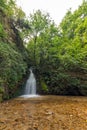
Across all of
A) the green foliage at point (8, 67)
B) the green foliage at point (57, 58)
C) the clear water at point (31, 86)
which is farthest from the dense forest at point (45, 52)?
the green foliage at point (8, 67)

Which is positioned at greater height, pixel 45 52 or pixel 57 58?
pixel 45 52

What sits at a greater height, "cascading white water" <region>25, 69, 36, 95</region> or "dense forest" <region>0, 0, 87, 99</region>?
"dense forest" <region>0, 0, 87, 99</region>

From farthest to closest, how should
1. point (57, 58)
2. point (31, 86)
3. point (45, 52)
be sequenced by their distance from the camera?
point (45, 52), point (57, 58), point (31, 86)

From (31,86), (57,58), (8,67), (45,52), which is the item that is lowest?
(31,86)

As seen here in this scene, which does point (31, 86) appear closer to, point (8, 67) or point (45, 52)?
point (45, 52)

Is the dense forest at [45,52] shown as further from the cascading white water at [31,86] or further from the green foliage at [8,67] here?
the green foliage at [8,67]

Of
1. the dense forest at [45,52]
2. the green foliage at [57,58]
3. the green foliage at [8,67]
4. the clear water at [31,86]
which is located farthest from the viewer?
the green foliage at [57,58]

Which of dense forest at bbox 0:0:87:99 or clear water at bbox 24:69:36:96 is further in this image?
dense forest at bbox 0:0:87:99

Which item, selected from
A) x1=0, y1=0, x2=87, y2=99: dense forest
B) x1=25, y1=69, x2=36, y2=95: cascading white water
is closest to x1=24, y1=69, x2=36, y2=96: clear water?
x1=25, y1=69, x2=36, y2=95: cascading white water

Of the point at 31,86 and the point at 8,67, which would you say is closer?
the point at 8,67

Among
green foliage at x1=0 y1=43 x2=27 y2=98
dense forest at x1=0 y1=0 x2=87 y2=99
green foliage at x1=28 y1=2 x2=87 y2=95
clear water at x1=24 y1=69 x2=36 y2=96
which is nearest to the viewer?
green foliage at x1=0 y1=43 x2=27 y2=98

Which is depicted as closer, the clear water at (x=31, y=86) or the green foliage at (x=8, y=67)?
the green foliage at (x=8, y=67)

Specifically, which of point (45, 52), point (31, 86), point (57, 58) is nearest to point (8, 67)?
point (31, 86)

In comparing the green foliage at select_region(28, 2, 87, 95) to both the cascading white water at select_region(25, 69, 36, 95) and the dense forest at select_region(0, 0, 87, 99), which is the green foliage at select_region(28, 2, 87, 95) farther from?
the cascading white water at select_region(25, 69, 36, 95)
